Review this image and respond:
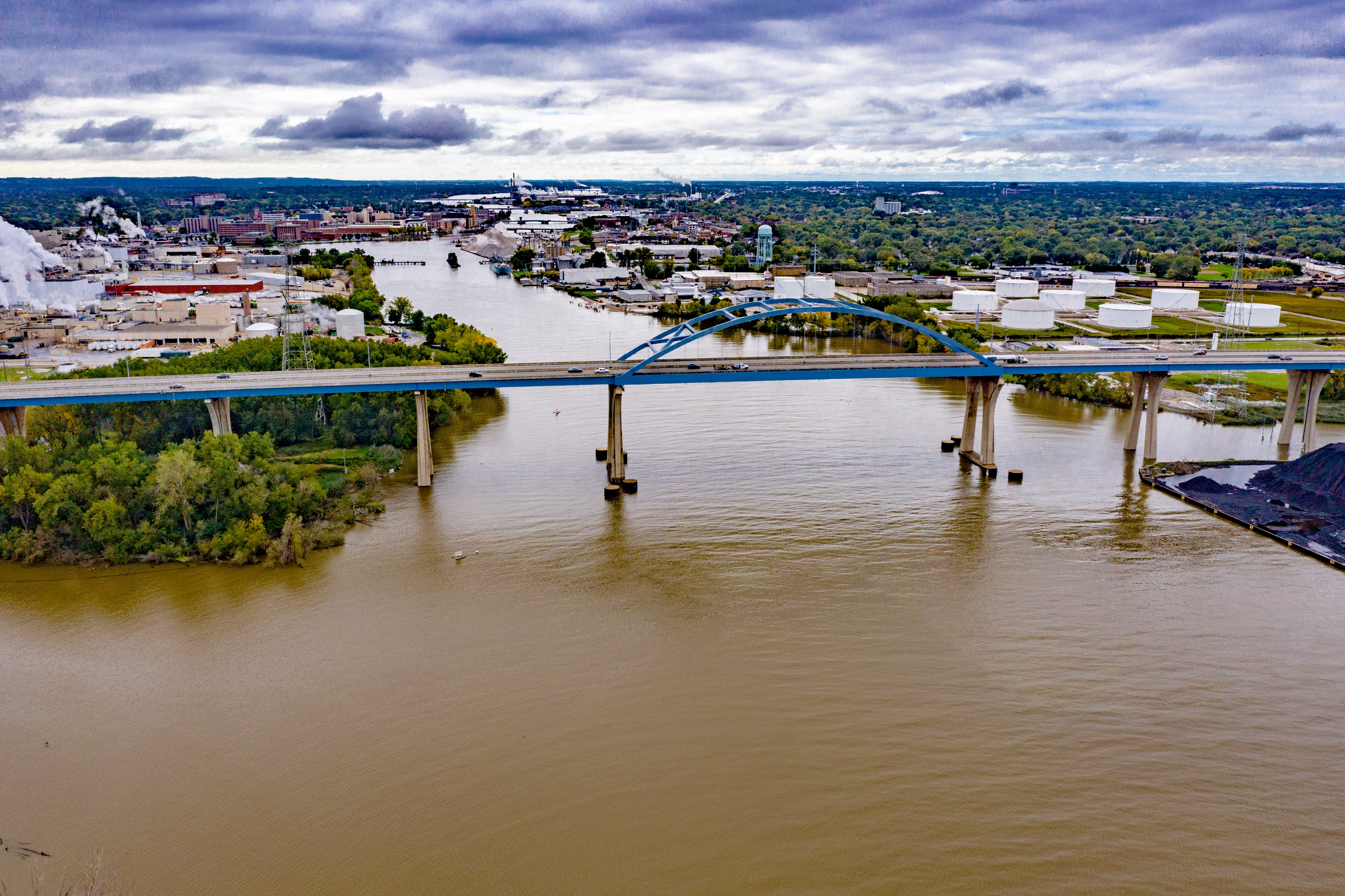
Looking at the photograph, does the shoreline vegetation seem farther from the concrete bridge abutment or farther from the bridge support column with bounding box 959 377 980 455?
the concrete bridge abutment

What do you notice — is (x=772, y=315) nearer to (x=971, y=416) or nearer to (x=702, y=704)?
(x=971, y=416)

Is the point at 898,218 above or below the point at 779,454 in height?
above

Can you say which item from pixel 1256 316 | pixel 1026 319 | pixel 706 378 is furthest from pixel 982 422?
pixel 1256 316

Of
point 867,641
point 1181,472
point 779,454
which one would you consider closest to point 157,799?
point 867,641

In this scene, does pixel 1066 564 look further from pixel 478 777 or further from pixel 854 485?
pixel 478 777

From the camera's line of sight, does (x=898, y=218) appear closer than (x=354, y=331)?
No

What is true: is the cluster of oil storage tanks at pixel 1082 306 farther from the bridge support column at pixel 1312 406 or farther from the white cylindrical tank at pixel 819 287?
the bridge support column at pixel 1312 406

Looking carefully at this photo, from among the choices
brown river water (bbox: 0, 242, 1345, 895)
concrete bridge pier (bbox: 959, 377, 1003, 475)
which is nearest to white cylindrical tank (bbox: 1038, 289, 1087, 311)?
concrete bridge pier (bbox: 959, 377, 1003, 475)
